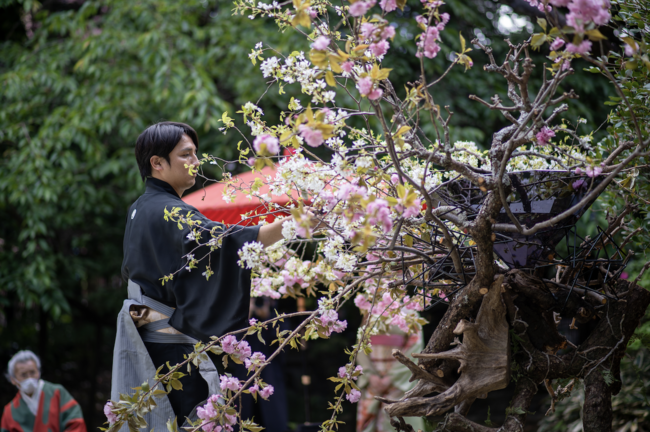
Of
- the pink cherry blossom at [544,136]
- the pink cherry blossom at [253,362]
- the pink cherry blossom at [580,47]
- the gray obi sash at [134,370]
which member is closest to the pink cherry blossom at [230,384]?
the pink cherry blossom at [253,362]

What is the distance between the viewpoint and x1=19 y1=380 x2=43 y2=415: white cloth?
3.42 meters

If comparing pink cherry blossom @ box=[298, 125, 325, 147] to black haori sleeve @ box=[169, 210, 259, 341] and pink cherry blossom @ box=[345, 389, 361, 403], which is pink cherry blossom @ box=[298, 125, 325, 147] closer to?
black haori sleeve @ box=[169, 210, 259, 341]

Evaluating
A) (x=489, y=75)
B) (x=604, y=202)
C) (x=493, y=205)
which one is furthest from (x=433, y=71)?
(x=493, y=205)

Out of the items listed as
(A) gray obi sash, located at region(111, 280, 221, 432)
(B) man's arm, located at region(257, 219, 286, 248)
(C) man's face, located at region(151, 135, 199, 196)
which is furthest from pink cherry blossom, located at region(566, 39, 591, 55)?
(A) gray obi sash, located at region(111, 280, 221, 432)

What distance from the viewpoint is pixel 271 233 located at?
144 cm

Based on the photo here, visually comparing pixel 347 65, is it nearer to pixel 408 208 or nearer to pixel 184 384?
pixel 408 208

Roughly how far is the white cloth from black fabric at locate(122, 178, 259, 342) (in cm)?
217

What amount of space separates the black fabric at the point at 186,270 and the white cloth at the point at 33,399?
2166 millimetres

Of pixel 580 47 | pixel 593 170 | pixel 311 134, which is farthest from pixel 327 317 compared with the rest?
pixel 580 47

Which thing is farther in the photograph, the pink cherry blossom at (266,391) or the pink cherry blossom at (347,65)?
the pink cherry blossom at (266,391)

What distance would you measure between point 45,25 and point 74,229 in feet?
6.27

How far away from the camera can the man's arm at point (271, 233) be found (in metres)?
1.43

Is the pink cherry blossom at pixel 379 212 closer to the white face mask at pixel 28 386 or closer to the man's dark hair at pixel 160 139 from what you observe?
the man's dark hair at pixel 160 139

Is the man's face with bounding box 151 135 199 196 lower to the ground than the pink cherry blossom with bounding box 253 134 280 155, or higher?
lower
